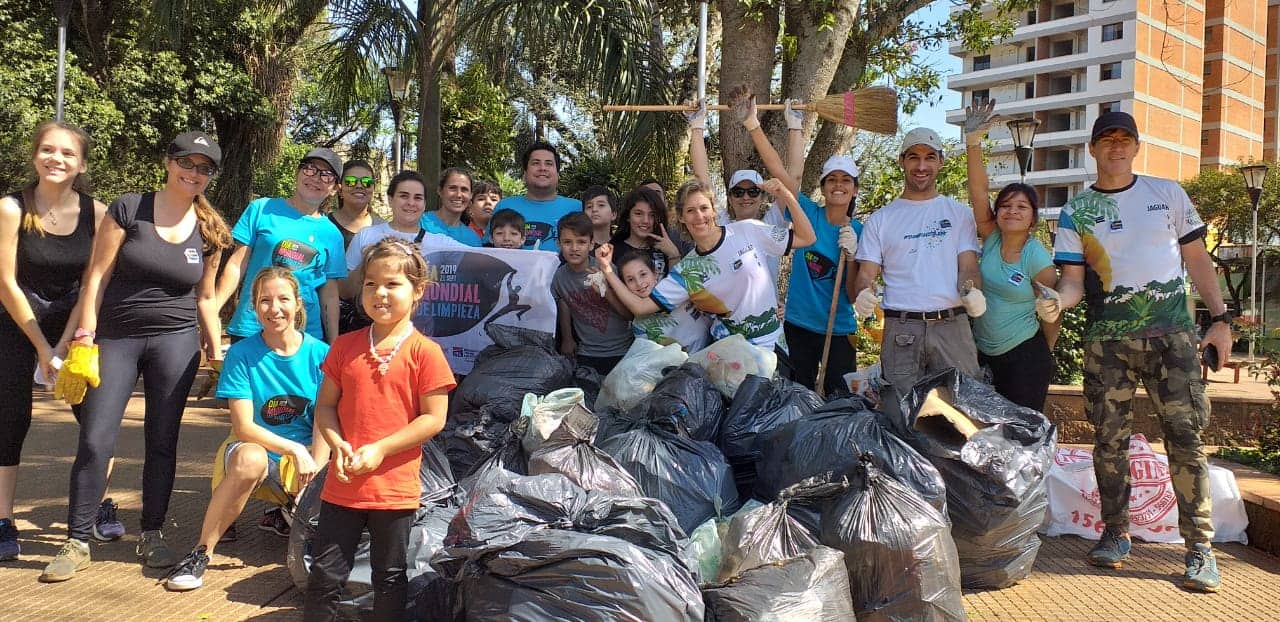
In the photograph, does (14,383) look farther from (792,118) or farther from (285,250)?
(792,118)

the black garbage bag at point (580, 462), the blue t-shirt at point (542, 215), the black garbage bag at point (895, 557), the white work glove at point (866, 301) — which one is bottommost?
the black garbage bag at point (895, 557)

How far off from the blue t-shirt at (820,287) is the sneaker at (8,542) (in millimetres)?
3468

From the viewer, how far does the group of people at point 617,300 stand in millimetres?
3590

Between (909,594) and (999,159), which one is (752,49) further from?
(999,159)

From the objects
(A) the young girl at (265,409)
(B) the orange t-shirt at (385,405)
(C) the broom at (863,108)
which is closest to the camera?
(B) the orange t-shirt at (385,405)

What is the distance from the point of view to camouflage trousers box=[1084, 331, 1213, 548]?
3699 millimetres

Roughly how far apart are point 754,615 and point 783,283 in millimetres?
4931

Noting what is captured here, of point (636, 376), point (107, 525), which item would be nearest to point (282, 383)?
point (107, 525)

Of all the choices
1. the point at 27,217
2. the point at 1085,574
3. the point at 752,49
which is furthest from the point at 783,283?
the point at 27,217

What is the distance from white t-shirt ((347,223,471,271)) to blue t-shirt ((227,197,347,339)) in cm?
23

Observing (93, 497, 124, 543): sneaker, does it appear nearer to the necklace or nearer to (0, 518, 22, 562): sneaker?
(0, 518, 22, 562): sneaker

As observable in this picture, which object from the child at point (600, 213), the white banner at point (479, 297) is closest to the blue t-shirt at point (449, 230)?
the white banner at point (479, 297)

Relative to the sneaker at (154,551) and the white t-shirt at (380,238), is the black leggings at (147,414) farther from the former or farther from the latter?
the white t-shirt at (380,238)

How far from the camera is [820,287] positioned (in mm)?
4629
